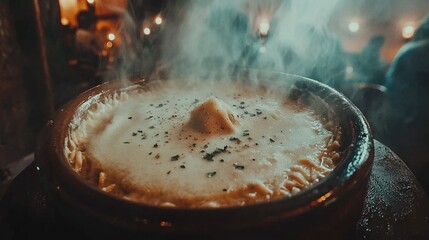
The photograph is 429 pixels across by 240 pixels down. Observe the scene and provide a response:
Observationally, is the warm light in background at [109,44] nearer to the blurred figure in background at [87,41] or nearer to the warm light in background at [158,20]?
the blurred figure in background at [87,41]

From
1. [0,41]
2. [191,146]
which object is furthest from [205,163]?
[0,41]

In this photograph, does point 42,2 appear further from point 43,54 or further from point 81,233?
point 81,233

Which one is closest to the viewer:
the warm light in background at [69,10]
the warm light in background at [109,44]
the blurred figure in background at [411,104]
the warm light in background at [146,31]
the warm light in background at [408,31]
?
the blurred figure in background at [411,104]

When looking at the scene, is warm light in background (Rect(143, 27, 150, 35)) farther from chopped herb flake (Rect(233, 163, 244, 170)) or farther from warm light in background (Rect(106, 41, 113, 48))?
chopped herb flake (Rect(233, 163, 244, 170))

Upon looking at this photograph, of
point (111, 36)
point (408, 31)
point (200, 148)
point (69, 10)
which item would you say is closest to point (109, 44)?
point (111, 36)

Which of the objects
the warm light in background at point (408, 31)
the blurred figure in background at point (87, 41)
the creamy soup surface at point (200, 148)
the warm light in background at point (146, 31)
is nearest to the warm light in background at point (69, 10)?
the blurred figure in background at point (87, 41)

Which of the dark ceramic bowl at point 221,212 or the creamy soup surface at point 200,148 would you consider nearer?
the dark ceramic bowl at point 221,212

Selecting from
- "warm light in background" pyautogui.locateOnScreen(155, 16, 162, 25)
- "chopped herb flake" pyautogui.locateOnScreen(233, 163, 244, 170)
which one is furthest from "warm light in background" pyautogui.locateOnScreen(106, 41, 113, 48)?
"chopped herb flake" pyautogui.locateOnScreen(233, 163, 244, 170)
